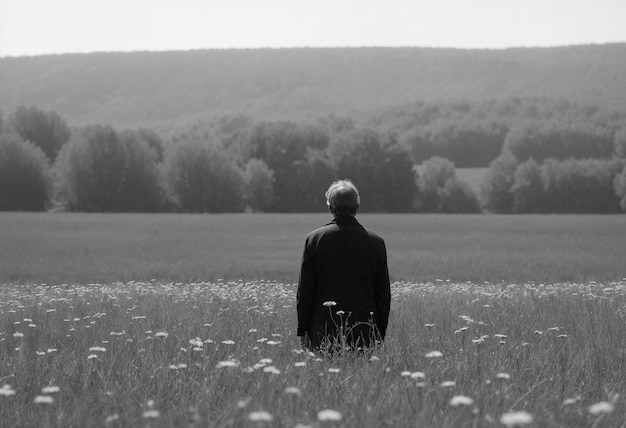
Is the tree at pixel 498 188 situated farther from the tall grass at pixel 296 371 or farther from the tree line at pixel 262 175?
the tall grass at pixel 296 371

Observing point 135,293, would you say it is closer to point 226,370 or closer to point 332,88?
point 226,370

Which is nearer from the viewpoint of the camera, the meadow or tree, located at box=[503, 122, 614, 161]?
the meadow

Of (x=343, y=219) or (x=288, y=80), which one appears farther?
(x=288, y=80)

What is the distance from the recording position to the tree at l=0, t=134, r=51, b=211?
72625 mm

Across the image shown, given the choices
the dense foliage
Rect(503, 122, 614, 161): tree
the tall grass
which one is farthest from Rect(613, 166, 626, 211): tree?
the tall grass

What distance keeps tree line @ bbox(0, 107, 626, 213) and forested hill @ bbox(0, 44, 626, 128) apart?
75.2m

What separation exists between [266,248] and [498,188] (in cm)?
5279

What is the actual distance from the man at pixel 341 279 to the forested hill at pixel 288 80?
512 feet

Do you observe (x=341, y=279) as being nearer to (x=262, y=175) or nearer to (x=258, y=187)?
(x=258, y=187)

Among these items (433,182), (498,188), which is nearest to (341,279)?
(433,182)

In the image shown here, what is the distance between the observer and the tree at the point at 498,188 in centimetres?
8338

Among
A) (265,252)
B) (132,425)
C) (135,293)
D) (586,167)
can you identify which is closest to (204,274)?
(265,252)

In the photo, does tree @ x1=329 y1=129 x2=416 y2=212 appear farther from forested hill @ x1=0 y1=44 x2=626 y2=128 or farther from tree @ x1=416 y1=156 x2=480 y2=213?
forested hill @ x1=0 y1=44 x2=626 y2=128

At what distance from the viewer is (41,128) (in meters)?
92.6
